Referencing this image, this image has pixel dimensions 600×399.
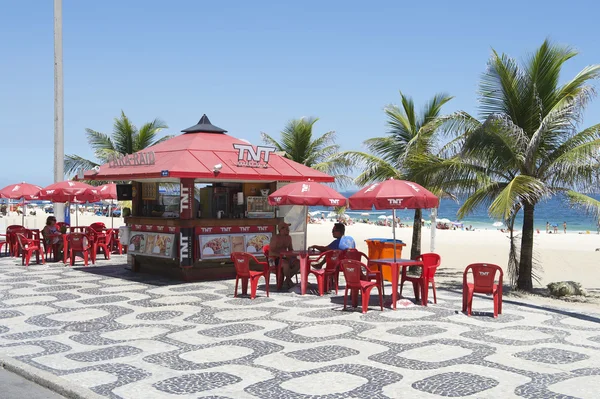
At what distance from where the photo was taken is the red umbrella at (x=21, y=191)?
20031 millimetres

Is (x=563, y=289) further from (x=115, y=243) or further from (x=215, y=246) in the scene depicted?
(x=115, y=243)

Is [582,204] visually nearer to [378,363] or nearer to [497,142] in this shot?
[497,142]

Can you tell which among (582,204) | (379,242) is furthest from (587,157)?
(379,242)

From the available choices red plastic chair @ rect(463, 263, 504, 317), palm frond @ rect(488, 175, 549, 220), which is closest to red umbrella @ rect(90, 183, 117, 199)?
palm frond @ rect(488, 175, 549, 220)

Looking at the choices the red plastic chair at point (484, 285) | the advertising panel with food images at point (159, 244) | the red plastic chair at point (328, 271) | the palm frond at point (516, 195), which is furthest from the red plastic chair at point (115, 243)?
the red plastic chair at point (484, 285)

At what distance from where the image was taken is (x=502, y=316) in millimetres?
9820

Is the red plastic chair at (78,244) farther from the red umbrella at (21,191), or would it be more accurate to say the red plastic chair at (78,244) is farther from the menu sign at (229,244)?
the red umbrella at (21,191)

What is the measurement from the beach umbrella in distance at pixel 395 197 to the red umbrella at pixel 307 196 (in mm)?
823

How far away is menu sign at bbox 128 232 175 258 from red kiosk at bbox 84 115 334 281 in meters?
0.02

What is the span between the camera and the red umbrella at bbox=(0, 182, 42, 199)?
20.0m

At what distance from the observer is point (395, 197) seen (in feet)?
34.0

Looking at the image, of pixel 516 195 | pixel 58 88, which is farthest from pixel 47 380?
pixel 58 88

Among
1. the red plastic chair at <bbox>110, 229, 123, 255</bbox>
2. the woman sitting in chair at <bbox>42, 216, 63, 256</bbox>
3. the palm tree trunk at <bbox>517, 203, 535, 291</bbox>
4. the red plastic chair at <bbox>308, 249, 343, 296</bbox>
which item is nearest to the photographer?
the red plastic chair at <bbox>308, 249, 343, 296</bbox>

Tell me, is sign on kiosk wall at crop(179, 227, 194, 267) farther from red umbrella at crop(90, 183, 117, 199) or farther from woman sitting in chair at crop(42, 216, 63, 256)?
red umbrella at crop(90, 183, 117, 199)
